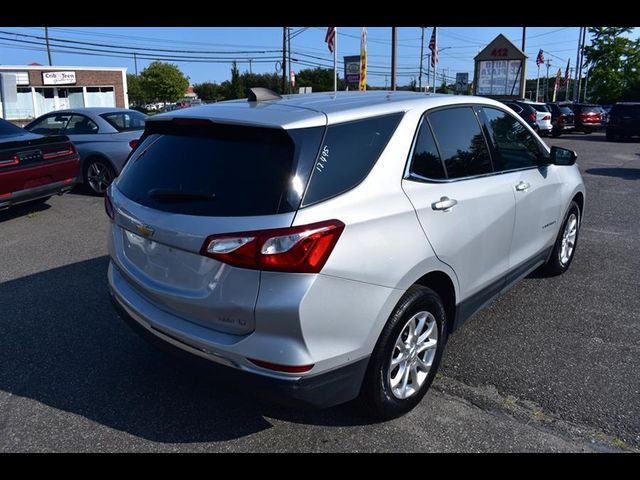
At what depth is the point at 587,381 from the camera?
3.41m

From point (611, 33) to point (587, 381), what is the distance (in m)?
53.6

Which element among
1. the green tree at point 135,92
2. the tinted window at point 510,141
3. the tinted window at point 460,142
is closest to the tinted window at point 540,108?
the tinted window at point 510,141

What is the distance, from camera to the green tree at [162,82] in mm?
67750

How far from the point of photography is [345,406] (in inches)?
123

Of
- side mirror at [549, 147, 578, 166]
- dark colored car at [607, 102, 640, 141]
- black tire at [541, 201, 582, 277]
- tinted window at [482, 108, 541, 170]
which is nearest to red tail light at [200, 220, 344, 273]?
tinted window at [482, 108, 541, 170]

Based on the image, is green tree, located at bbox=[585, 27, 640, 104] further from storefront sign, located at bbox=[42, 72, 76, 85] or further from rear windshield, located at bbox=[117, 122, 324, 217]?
rear windshield, located at bbox=[117, 122, 324, 217]

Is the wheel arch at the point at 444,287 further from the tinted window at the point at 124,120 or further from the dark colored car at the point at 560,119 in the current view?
the dark colored car at the point at 560,119

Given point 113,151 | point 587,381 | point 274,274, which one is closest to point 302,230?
point 274,274

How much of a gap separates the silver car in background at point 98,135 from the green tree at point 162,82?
2416 inches

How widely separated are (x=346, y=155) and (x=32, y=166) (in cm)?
648

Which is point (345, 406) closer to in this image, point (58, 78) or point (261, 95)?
point (261, 95)

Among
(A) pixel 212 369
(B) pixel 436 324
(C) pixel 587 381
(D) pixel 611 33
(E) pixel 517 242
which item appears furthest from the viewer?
(D) pixel 611 33

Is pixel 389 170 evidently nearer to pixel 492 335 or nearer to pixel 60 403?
pixel 492 335

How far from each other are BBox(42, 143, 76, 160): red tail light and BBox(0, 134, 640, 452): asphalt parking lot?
3.22 m
